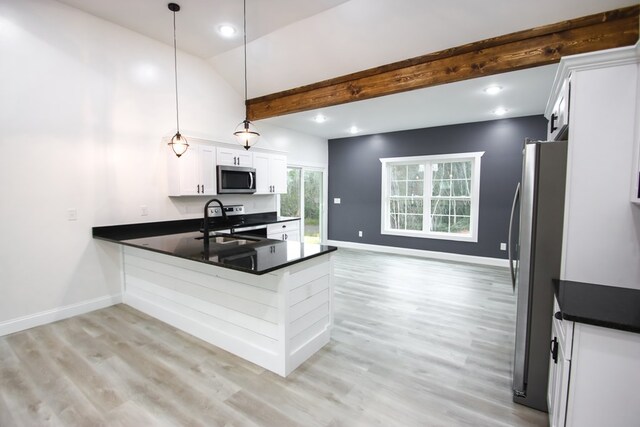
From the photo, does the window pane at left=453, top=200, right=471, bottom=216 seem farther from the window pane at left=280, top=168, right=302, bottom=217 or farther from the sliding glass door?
the window pane at left=280, top=168, right=302, bottom=217

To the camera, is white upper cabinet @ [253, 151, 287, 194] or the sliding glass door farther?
the sliding glass door

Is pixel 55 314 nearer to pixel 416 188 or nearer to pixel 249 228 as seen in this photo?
pixel 249 228

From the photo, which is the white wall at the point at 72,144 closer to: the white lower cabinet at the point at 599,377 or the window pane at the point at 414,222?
the white lower cabinet at the point at 599,377

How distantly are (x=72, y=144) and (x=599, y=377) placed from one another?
15.1 ft

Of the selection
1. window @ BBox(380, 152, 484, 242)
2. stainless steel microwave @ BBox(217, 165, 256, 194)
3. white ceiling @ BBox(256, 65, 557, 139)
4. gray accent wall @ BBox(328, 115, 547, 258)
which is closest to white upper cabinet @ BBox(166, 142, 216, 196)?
stainless steel microwave @ BBox(217, 165, 256, 194)

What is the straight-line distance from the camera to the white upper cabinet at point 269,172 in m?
5.22

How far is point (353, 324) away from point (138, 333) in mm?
2115

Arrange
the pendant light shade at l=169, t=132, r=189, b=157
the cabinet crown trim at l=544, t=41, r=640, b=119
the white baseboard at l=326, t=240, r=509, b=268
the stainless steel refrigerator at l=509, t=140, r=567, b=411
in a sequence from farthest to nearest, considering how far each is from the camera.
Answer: the white baseboard at l=326, t=240, r=509, b=268 → the pendant light shade at l=169, t=132, r=189, b=157 → the stainless steel refrigerator at l=509, t=140, r=567, b=411 → the cabinet crown trim at l=544, t=41, r=640, b=119

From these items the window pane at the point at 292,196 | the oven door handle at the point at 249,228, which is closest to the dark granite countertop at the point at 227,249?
the oven door handle at the point at 249,228

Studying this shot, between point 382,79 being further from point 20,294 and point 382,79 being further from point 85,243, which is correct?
point 20,294

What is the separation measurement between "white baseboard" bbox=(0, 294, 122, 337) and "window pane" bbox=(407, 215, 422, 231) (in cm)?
542

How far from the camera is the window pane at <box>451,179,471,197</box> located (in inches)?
234

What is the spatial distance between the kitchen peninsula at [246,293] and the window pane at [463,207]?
14.1ft

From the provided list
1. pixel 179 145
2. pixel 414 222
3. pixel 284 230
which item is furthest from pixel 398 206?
pixel 179 145
